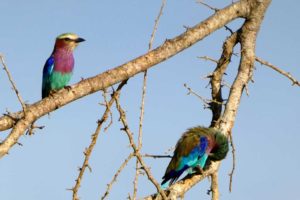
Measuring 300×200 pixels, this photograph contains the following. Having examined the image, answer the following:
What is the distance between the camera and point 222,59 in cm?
818

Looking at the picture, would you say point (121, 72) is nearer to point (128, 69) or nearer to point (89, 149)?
point (128, 69)

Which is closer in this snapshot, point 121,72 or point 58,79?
point 121,72

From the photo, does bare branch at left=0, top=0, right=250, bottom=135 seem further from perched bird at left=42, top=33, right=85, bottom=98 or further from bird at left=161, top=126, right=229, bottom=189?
perched bird at left=42, top=33, right=85, bottom=98

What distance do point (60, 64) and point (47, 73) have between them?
24cm

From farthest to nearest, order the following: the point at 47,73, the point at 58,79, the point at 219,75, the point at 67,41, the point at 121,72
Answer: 1. the point at 67,41
2. the point at 47,73
3. the point at 58,79
4. the point at 219,75
5. the point at 121,72

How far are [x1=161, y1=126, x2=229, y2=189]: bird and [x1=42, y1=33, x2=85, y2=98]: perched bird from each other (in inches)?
77.9

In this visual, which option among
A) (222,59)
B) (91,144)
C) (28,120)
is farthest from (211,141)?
(28,120)

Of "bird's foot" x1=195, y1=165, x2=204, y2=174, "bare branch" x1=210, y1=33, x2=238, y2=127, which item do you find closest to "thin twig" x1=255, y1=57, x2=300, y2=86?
"bare branch" x1=210, y1=33, x2=238, y2=127

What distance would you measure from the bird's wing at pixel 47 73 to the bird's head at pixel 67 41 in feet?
0.82

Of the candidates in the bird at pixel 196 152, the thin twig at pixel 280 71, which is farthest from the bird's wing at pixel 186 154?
the thin twig at pixel 280 71

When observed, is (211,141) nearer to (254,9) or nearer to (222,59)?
(222,59)

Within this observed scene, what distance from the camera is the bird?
7406 mm

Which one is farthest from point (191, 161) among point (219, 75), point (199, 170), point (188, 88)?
point (219, 75)

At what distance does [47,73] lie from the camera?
339 inches
